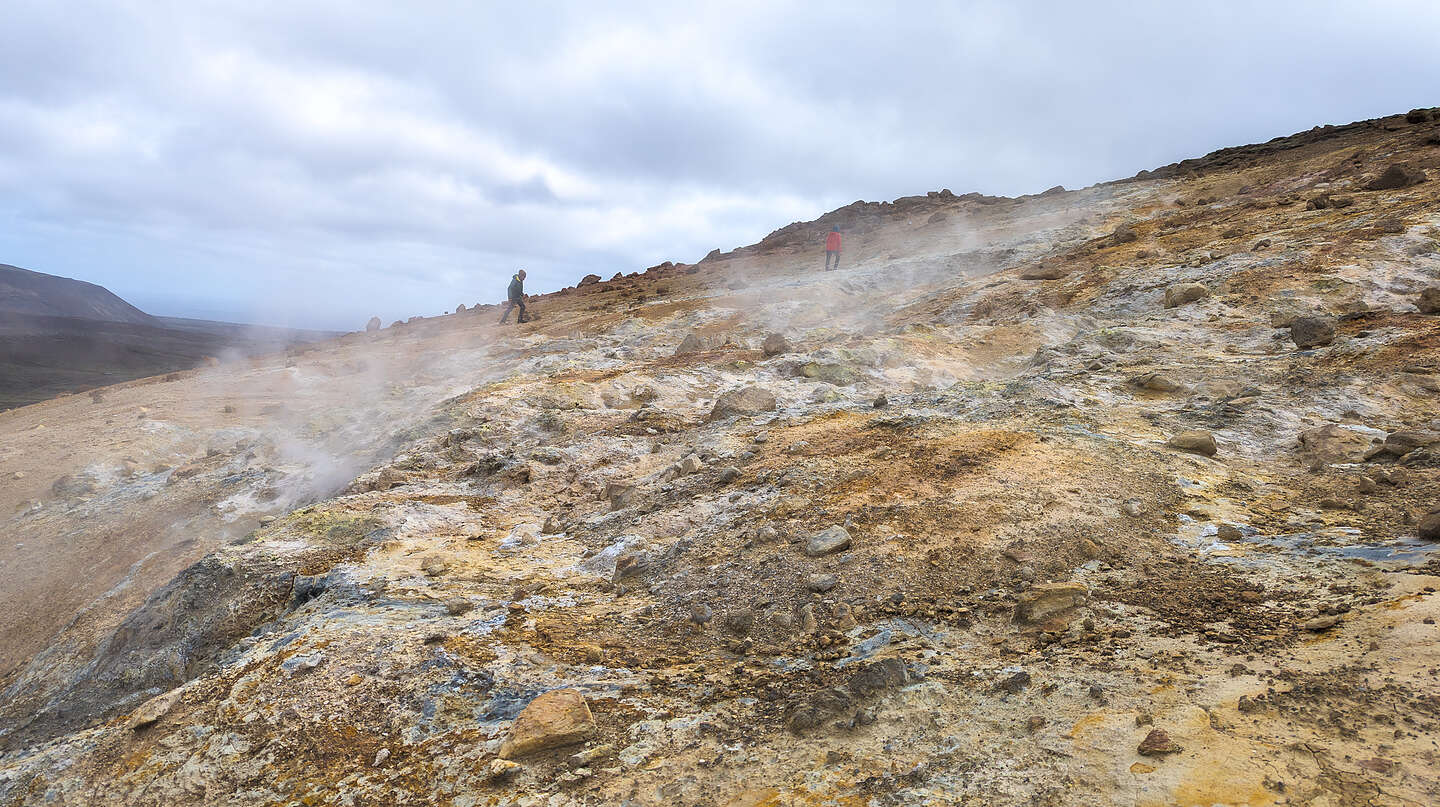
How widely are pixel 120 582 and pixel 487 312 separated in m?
17.8

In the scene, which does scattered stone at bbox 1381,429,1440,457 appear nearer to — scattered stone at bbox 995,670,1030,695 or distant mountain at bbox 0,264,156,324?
scattered stone at bbox 995,670,1030,695

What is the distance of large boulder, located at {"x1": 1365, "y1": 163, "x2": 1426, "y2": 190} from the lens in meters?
11.5

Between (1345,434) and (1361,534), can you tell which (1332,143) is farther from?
(1361,534)

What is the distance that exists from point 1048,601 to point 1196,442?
9.24 ft

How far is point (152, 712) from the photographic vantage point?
10.9 feet

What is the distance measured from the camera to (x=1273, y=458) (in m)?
5.22

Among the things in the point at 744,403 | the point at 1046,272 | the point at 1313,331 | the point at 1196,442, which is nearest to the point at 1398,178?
the point at 1046,272

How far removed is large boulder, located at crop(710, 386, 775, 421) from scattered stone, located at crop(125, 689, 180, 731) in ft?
17.3

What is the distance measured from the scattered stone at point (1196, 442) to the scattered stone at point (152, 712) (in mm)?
6300

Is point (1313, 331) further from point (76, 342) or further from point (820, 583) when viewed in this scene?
point (76, 342)

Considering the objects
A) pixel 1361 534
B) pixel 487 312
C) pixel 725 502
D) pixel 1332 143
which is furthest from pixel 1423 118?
pixel 487 312

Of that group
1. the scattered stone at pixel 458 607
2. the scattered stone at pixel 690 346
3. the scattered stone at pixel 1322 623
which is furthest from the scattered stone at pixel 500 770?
the scattered stone at pixel 690 346

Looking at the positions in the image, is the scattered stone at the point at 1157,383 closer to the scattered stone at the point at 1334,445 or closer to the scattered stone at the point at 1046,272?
the scattered stone at the point at 1334,445

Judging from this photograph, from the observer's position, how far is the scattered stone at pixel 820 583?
12.7 ft
